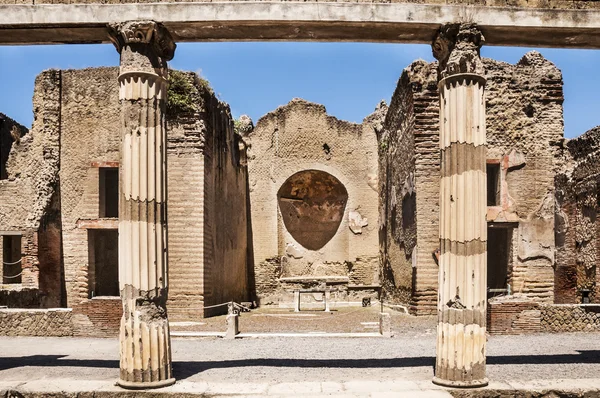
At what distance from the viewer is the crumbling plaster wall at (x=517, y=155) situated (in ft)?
40.9

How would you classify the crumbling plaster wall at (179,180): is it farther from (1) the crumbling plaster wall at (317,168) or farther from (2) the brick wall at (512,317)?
(2) the brick wall at (512,317)

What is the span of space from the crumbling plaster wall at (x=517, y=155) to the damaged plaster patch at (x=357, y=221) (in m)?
6.73

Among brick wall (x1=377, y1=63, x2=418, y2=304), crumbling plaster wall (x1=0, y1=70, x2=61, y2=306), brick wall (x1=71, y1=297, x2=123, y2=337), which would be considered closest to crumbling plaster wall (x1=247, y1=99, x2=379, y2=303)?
brick wall (x1=377, y1=63, x2=418, y2=304)

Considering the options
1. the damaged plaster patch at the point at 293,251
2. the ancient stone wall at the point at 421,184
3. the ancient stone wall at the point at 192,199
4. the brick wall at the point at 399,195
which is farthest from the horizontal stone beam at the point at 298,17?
the damaged plaster patch at the point at 293,251

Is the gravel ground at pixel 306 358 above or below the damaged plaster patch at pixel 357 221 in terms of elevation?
below

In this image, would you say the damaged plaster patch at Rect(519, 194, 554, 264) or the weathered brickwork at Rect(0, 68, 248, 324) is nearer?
the weathered brickwork at Rect(0, 68, 248, 324)

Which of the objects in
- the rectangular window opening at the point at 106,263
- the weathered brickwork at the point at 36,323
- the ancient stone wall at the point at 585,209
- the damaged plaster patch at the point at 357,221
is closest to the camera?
the weathered brickwork at the point at 36,323

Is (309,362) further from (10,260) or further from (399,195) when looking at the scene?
(10,260)

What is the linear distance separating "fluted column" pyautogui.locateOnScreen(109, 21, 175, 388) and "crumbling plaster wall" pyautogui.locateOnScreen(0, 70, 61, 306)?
855 centimetres

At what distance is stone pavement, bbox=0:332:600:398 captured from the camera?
17.3 ft

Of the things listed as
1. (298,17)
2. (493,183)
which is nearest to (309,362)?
(298,17)

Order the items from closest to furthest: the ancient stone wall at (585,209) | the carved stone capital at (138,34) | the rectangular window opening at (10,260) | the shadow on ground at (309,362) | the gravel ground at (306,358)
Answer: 1. the carved stone capital at (138,34)
2. the gravel ground at (306,358)
3. the shadow on ground at (309,362)
4. the ancient stone wall at (585,209)
5. the rectangular window opening at (10,260)

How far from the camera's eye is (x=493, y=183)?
Answer: 1368 centimetres

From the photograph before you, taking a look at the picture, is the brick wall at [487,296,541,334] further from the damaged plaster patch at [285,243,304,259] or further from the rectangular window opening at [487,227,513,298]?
the damaged plaster patch at [285,243,304,259]
